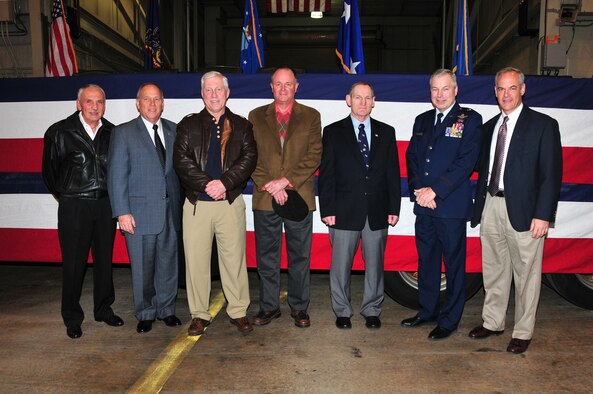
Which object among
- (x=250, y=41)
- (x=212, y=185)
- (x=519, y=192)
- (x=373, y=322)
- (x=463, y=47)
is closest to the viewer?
(x=519, y=192)

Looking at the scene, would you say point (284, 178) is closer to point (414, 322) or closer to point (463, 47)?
point (414, 322)

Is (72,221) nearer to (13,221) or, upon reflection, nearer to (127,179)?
(127,179)

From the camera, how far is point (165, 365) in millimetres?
2850

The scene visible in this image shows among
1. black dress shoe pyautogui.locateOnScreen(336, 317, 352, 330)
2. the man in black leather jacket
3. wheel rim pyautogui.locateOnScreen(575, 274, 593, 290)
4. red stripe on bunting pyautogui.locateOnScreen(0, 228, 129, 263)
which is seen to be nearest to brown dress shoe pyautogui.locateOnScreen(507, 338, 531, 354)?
black dress shoe pyautogui.locateOnScreen(336, 317, 352, 330)

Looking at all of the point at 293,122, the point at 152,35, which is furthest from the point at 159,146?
the point at 152,35

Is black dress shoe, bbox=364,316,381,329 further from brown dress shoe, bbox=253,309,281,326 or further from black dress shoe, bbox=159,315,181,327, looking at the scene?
black dress shoe, bbox=159,315,181,327

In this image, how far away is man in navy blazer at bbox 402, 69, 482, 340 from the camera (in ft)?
10.6

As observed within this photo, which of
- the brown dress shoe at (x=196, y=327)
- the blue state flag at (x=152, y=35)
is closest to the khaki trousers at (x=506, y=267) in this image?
the brown dress shoe at (x=196, y=327)

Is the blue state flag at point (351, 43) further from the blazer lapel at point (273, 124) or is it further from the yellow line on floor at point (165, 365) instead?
the yellow line on floor at point (165, 365)

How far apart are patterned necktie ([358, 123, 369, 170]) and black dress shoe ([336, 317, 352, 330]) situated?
3.45 ft

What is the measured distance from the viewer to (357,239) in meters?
3.47

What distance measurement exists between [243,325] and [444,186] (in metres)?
1.60

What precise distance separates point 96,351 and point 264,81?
226cm

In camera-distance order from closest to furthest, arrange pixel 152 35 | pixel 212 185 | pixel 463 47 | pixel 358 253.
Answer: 1. pixel 212 185
2. pixel 358 253
3. pixel 463 47
4. pixel 152 35
